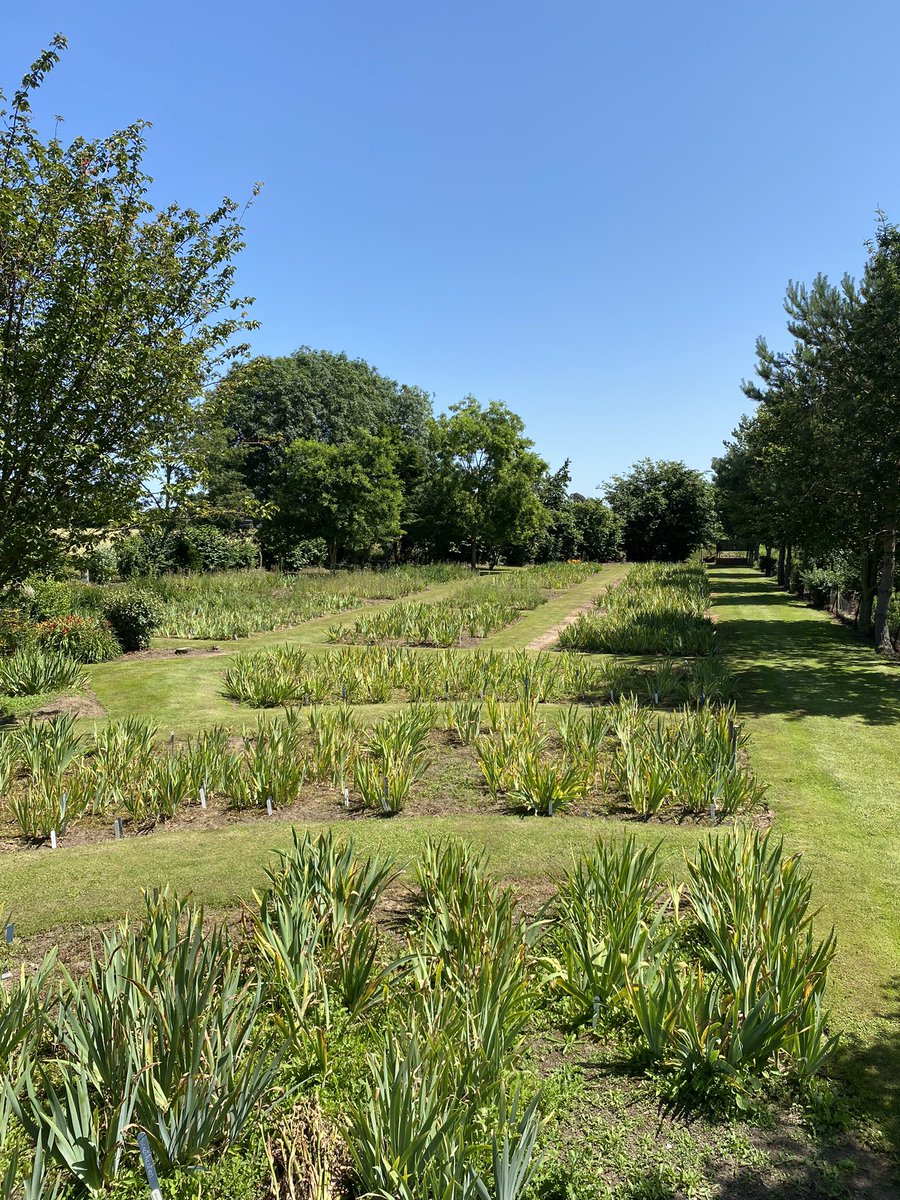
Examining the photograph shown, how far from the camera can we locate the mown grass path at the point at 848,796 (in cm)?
360

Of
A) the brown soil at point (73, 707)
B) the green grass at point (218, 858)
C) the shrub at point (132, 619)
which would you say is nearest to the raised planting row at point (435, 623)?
the shrub at point (132, 619)

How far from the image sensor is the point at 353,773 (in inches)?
279

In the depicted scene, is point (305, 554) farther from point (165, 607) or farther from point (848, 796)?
point (848, 796)

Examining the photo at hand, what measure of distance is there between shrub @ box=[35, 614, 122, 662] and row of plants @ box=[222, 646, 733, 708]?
4340 mm

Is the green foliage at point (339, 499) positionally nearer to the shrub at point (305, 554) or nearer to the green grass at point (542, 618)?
the shrub at point (305, 554)

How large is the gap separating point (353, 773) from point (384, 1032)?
405 cm

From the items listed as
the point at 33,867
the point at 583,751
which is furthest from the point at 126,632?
the point at 583,751

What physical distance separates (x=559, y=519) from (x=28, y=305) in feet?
130

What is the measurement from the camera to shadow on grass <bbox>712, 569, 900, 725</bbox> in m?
10.1

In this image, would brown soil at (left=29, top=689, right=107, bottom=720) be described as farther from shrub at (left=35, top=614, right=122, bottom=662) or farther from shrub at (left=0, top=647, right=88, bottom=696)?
shrub at (left=35, top=614, right=122, bottom=662)

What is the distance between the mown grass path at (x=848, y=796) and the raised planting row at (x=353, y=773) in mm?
680

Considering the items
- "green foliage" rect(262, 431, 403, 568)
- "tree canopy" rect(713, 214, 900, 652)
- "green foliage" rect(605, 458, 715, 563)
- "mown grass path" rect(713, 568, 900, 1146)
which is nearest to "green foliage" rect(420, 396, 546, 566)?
"green foliage" rect(262, 431, 403, 568)

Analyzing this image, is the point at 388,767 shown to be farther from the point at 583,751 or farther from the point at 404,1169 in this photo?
the point at 404,1169

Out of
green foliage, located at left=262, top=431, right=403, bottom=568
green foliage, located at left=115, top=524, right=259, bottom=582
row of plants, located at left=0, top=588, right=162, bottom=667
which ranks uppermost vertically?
green foliage, located at left=262, top=431, right=403, bottom=568
